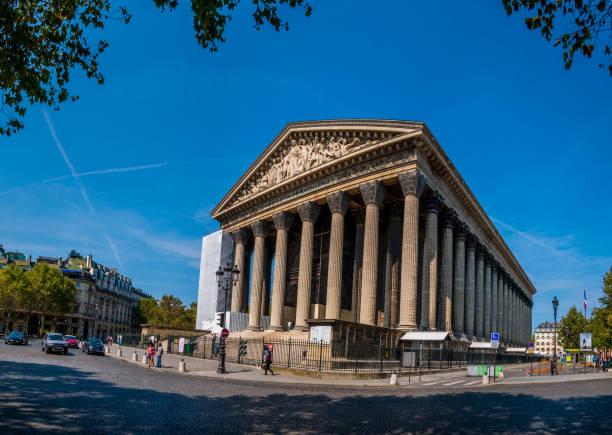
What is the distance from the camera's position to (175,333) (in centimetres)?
5547

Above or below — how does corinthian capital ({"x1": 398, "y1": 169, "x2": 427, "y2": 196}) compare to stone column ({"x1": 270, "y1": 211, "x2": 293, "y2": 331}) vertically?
above

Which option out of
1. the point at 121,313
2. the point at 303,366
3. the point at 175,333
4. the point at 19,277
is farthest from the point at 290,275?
the point at 121,313

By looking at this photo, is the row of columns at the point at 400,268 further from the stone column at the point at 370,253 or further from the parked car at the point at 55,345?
the parked car at the point at 55,345

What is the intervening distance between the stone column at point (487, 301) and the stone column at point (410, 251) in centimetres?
2347

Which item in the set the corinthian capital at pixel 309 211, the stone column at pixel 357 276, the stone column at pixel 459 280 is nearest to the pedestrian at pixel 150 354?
the corinthian capital at pixel 309 211

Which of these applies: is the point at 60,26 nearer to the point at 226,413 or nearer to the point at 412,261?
the point at 226,413

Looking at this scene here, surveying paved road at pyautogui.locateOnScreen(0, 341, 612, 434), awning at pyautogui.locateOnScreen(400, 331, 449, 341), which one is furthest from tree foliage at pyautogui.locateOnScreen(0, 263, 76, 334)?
awning at pyautogui.locateOnScreen(400, 331, 449, 341)

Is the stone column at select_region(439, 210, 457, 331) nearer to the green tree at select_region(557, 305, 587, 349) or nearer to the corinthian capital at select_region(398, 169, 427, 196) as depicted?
the corinthian capital at select_region(398, 169, 427, 196)

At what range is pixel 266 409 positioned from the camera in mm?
12656

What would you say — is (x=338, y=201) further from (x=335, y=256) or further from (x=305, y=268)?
(x=305, y=268)

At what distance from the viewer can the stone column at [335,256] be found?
35.9 m

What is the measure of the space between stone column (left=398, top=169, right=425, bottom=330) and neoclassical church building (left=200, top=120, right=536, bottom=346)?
7 cm

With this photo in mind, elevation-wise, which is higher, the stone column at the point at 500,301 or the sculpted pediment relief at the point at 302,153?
the sculpted pediment relief at the point at 302,153

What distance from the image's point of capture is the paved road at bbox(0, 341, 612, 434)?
10008mm
